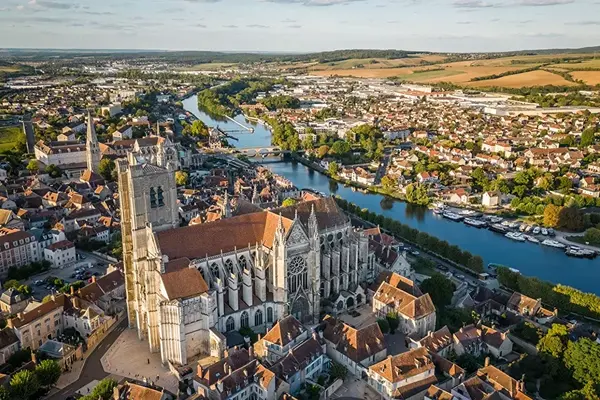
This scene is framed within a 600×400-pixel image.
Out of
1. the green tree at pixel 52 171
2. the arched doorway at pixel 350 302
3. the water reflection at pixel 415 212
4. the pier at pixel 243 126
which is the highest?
the green tree at pixel 52 171

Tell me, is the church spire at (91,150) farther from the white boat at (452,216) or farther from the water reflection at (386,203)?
the white boat at (452,216)

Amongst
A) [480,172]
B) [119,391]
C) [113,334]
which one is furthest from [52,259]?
[480,172]

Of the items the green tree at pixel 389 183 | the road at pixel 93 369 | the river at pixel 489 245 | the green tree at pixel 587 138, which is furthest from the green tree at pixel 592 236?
the green tree at pixel 587 138

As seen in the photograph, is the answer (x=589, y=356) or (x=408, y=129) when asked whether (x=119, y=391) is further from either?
(x=408, y=129)

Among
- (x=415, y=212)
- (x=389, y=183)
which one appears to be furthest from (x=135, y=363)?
(x=389, y=183)

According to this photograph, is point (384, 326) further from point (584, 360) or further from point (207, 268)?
point (207, 268)
